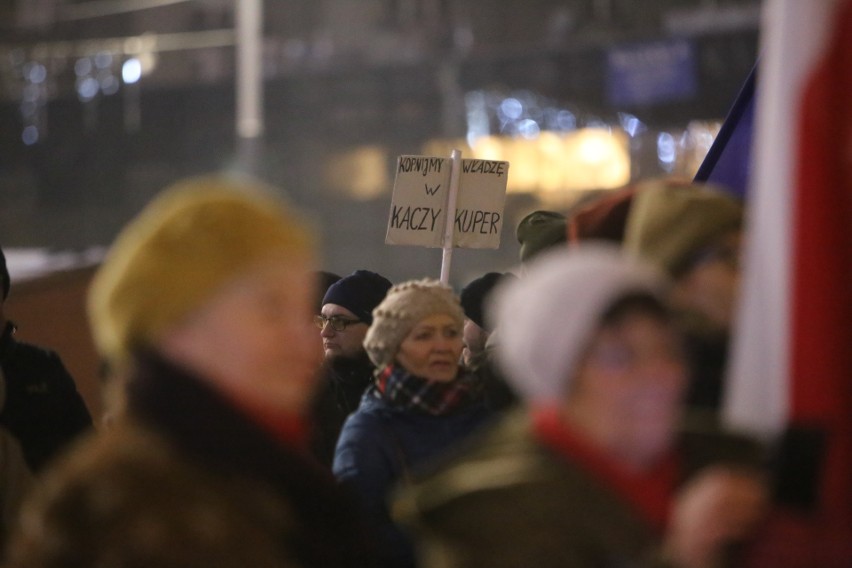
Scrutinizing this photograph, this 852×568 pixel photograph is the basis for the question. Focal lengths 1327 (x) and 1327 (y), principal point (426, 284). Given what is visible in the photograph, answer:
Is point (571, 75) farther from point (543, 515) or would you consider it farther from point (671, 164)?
point (543, 515)

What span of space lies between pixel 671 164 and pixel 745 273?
21.0 m

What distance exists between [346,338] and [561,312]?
3.77m

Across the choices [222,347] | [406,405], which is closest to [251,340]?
[222,347]

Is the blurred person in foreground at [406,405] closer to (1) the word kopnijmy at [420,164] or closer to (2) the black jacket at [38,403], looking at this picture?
(2) the black jacket at [38,403]

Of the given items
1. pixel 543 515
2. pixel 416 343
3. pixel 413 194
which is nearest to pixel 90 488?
pixel 543 515

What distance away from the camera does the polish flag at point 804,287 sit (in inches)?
88.8

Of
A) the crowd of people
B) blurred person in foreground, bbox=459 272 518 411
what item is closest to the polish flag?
the crowd of people

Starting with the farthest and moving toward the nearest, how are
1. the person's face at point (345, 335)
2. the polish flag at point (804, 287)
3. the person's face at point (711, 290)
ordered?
the person's face at point (345, 335)
the person's face at point (711, 290)
the polish flag at point (804, 287)

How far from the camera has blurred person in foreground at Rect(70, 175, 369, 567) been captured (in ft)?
7.48

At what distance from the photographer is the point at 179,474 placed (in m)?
2.21

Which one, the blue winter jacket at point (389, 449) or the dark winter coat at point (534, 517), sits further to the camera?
the blue winter jacket at point (389, 449)

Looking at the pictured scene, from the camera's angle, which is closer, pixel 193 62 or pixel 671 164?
→ pixel 671 164

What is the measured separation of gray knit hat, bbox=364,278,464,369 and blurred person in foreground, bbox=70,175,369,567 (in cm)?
209

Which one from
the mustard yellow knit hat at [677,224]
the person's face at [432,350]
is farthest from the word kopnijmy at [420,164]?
the mustard yellow knit hat at [677,224]
